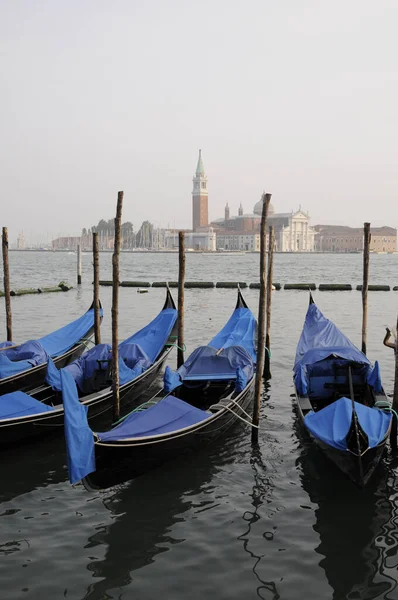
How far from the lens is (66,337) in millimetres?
8555

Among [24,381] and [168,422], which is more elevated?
[168,422]

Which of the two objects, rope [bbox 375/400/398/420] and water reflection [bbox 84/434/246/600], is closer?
water reflection [bbox 84/434/246/600]

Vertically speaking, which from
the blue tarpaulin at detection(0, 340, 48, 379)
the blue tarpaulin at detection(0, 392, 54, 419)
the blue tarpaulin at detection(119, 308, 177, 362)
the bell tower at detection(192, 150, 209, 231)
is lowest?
the blue tarpaulin at detection(0, 392, 54, 419)

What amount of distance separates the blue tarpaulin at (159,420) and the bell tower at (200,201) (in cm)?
10741

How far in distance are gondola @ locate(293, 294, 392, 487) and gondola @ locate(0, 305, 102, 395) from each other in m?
3.00

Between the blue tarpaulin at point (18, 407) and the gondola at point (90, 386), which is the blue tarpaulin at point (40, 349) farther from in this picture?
the blue tarpaulin at point (18, 407)

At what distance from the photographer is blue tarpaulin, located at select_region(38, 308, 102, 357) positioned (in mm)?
8203

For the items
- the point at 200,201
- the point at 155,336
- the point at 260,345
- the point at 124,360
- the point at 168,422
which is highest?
the point at 200,201

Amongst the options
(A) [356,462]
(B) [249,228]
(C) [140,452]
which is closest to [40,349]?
(C) [140,452]

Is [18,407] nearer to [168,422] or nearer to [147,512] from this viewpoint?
[168,422]

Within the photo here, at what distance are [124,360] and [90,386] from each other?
1.95ft

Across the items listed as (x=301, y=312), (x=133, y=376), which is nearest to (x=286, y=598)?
(x=133, y=376)

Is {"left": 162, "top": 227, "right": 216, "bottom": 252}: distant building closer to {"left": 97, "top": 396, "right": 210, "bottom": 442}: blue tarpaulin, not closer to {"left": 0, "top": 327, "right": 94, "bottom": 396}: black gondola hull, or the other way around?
{"left": 0, "top": 327, "right": 94, "bottom": 396}: black gondola hull

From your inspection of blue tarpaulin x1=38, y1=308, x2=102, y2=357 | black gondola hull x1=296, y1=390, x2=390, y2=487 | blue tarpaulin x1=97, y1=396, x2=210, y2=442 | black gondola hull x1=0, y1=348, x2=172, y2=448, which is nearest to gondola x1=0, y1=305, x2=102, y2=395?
blue tarpaulin x1=38, y1=308, x2=102, y2=357
